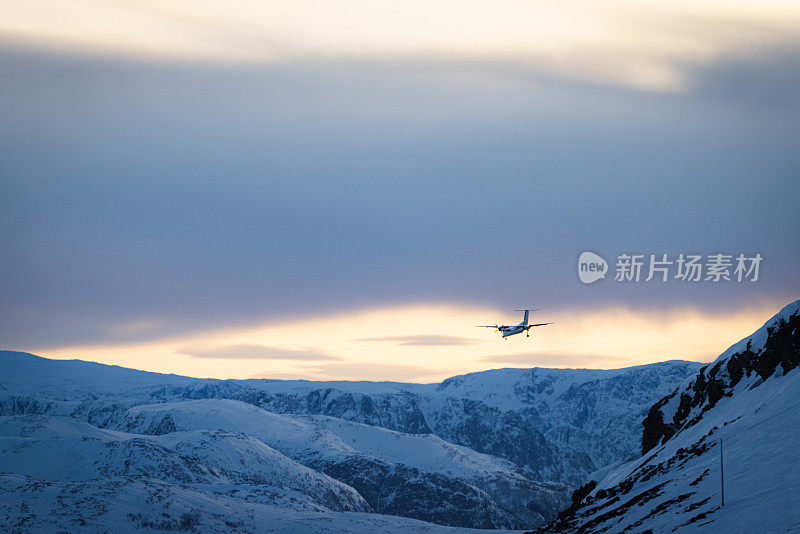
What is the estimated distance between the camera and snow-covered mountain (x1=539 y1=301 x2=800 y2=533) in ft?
105

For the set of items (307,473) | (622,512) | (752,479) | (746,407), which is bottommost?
(307,473)

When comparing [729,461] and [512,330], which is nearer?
[729,461]

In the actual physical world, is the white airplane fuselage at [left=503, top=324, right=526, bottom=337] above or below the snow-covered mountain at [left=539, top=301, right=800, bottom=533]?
above

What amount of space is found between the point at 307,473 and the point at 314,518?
106 m

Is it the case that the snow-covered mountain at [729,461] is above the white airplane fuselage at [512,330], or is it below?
below

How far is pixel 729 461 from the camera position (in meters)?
43.2

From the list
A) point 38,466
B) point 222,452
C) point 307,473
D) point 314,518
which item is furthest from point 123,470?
point 314,518

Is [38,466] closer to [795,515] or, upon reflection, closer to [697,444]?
[697,444]

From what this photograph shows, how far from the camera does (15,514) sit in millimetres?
73750

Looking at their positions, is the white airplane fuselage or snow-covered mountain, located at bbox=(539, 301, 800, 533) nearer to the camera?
snow-covered mountain, located at bbox=(539, 301, 800, 533)

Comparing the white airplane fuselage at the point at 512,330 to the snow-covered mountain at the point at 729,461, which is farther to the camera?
the white airplane fuselage at the point at 512,330

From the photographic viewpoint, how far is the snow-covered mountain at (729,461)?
32.0m

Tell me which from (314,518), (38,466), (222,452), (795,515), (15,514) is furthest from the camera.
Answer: (222,452)

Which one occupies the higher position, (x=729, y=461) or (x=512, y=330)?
(x=512, y=330)
